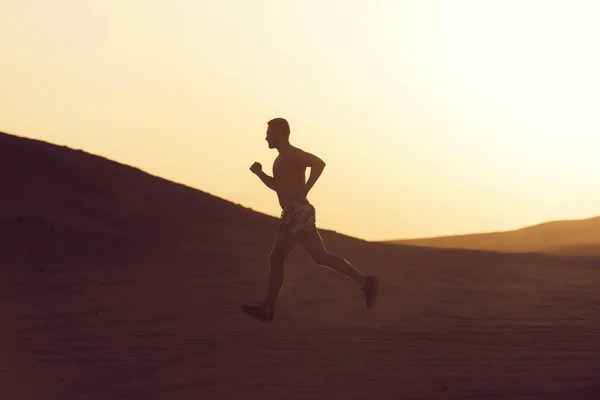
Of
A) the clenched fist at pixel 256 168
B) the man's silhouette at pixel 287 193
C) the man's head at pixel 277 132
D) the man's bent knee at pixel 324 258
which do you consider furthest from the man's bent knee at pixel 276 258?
the man's head at pixel 277 132

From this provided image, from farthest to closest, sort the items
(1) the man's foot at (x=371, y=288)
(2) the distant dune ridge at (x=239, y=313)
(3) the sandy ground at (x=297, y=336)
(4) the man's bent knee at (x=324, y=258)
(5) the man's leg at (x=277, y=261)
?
1. (1) the man's foot at (x=371, y=288)
2. (4) the man's bent knee at (x=324, y=258)
3. (5) the man's leg at (x=277, y=261)
4. (2) the distant dune ridge at (x=239, y=313)
5. (3) the sandy ground at (x=297, y=336)

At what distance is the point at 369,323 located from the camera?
40.8ft

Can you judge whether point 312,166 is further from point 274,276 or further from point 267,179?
point 274,276

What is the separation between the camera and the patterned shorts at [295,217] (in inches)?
444

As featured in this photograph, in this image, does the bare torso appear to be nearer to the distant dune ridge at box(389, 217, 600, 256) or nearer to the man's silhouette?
the man's silhouette

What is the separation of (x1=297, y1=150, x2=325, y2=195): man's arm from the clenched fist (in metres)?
0.45

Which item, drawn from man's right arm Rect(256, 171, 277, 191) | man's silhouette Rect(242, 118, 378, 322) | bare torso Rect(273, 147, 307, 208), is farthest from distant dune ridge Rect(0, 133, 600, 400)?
man's right arm Rect(256, 171, 277, 191)

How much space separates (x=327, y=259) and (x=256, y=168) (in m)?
1.42

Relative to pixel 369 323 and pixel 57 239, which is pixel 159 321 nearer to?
pixel 369 323

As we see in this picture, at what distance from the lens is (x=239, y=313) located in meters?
13.5

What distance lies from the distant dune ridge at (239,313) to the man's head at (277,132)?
214cm

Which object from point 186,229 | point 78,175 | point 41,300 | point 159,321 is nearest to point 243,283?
point 41,300

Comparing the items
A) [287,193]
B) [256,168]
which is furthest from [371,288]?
[256,168]

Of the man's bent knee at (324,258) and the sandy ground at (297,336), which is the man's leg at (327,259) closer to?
the man's bent knee at (324,258)
